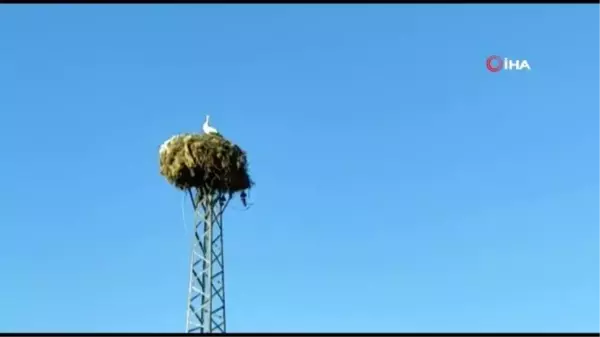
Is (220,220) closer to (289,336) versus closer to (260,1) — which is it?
(260,1)

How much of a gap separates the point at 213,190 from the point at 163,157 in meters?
1.74

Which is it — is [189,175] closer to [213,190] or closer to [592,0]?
[213,190]

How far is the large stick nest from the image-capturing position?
971 inches

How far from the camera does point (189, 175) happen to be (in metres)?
25.0

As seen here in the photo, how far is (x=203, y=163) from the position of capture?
81.2 feet

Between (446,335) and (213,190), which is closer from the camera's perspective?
(446,335)

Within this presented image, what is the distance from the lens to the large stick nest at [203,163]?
2466 cm

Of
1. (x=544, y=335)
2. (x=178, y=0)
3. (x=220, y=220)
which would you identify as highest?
(x=178, y=0)

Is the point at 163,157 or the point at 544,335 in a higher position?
the point at 163,157

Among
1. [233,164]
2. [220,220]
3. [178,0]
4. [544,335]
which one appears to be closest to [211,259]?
[220,220]

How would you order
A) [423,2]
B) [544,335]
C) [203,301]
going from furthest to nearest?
1. [203,301]
2. [423,2]
3. [544,335]

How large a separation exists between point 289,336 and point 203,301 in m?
13.6

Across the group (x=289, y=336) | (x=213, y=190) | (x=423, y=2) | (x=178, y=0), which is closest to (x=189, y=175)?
(x=213, y=190)

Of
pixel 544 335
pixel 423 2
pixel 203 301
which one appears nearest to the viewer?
pixel 544 335
